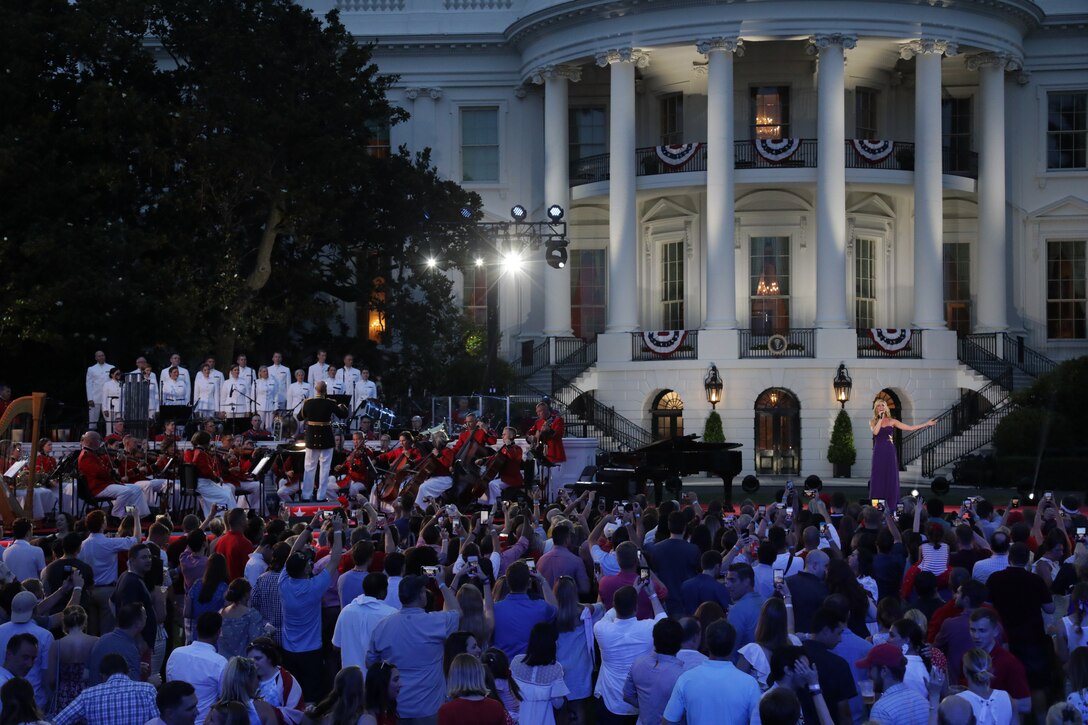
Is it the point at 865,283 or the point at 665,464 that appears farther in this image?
the point at 865,283

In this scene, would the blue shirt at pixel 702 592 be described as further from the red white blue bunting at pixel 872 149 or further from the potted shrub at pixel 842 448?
the red white blue bunting at pixel 872 149

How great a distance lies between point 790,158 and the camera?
4200 centimetres

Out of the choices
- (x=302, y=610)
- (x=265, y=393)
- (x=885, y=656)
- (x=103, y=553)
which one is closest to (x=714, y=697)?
(x=885, y=656)

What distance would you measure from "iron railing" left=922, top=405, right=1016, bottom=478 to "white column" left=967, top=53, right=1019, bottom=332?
4.51 meters

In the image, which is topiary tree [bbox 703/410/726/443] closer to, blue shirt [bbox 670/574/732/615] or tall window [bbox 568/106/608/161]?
tall window [bbox 568/106/608/161]

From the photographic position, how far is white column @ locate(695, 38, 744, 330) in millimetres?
40875

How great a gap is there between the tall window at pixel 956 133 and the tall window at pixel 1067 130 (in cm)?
240

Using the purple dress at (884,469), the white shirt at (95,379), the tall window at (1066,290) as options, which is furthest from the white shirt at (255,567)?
the tall window at (1066,290)

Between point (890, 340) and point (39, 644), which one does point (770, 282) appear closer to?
point (890, 340)

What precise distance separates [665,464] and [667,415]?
13.4 meters

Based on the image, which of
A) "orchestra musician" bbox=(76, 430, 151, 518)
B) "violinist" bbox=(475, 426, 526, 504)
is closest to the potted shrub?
"violinist" bbox=(475, 426, 526, 504)

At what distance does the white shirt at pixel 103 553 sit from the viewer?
13484 millimetres

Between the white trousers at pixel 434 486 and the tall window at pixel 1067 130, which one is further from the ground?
the tall window at pixel 1067 130

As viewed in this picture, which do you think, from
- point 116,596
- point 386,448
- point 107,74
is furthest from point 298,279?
point 116,596
